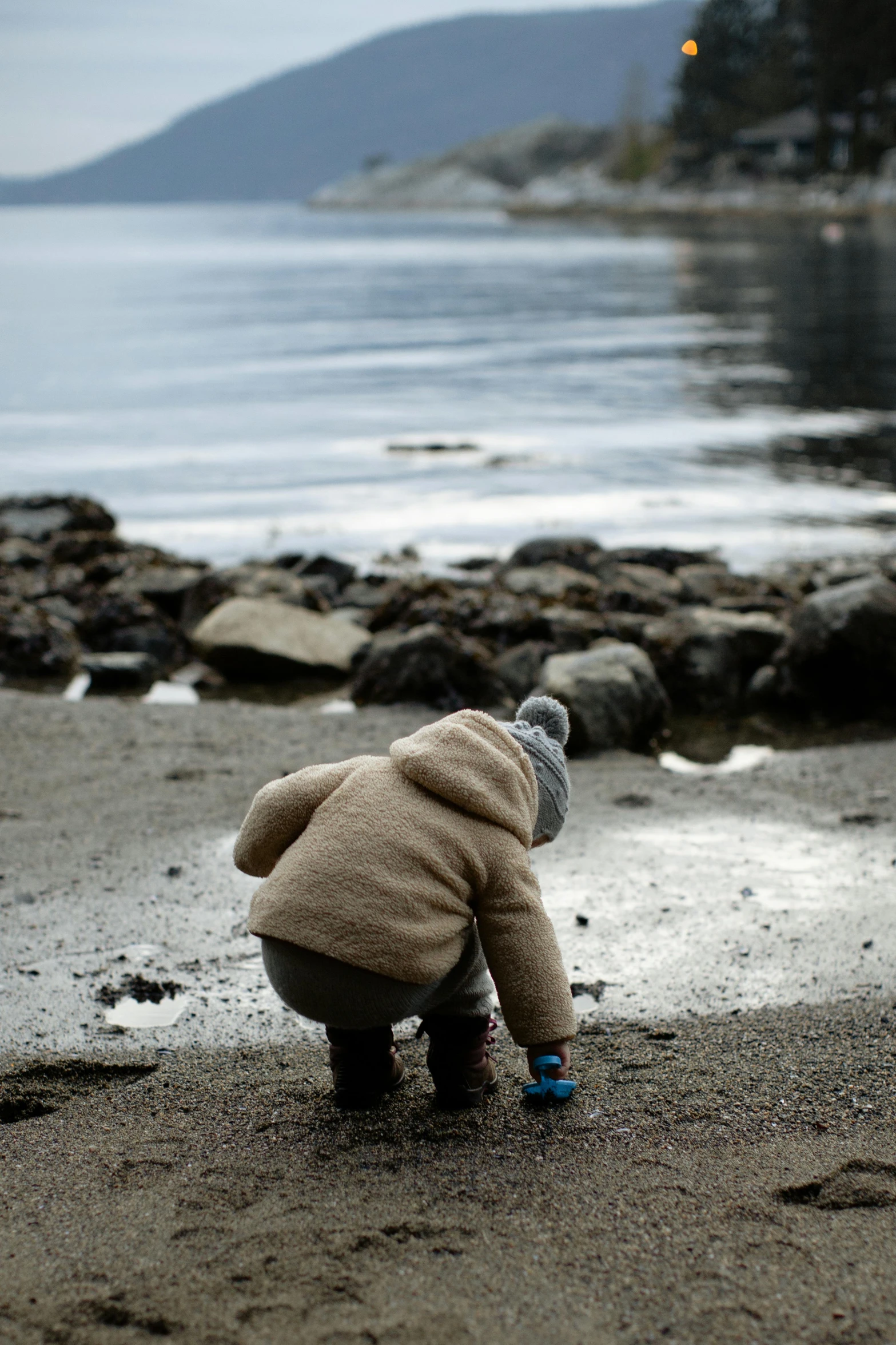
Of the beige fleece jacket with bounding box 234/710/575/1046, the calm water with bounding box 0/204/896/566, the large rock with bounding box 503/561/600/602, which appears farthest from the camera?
the calm water with bounding box 0/204/896/566

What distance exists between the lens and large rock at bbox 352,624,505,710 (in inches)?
262

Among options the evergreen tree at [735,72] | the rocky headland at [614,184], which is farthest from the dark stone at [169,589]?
the evergreen tree at [735,72]

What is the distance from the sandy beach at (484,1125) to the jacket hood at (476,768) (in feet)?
2.18

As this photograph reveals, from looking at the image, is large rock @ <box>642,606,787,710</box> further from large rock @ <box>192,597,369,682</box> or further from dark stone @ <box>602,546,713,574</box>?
dark stone @ <box>602,546,713,574</box>

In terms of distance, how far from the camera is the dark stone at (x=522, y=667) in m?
6.82

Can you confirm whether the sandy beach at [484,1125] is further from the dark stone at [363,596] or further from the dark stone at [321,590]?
the dark stone at [363,596]

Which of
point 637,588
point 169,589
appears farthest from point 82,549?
point 637,588

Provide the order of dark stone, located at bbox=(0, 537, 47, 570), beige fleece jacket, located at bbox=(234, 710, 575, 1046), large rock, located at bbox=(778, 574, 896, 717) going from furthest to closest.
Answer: dark stone, located at bbox=(0, 537, 47, 570)
large rock, located at bbox=(778, 574, 896, 717)
beige fleece jacket, located at bbox=(234, 710, 575, 1046)

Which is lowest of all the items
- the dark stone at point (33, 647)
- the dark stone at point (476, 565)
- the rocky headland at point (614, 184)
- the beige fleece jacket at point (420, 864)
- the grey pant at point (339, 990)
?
the dark stone at point (476, 565)

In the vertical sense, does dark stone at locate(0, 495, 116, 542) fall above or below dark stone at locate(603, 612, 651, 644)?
above

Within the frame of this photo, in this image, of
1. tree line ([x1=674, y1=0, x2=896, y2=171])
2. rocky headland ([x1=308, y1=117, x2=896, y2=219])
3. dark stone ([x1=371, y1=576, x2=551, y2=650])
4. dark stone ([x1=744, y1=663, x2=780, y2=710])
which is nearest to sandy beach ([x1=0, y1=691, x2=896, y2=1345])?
dark stone ([x1=744, y1=663, x2=780, y2=710])

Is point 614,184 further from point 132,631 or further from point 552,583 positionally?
point 132,631

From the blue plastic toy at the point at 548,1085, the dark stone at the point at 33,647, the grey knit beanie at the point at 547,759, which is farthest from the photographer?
the dark stone at the point at 33,647

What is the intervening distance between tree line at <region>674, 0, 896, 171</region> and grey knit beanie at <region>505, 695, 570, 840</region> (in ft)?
267
